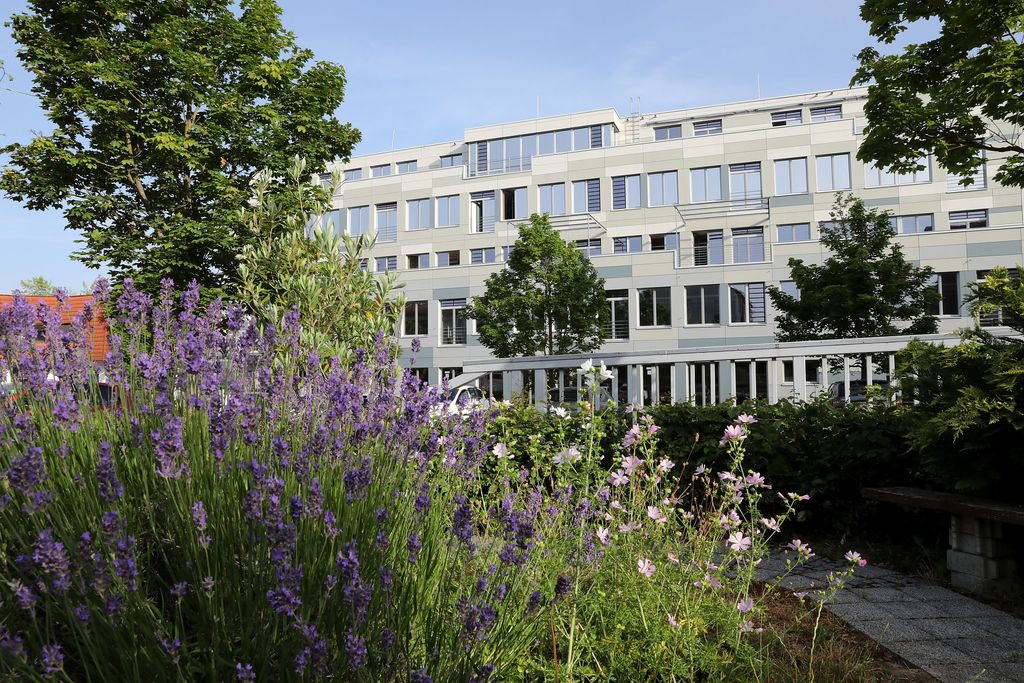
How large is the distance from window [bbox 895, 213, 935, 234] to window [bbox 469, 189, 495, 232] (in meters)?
19.2

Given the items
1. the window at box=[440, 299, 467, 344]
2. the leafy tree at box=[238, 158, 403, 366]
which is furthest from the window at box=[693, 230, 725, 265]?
the leafy tree at box=[238, 158, 403, 366]

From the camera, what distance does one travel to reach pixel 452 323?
3600cm

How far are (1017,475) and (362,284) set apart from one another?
4965mm

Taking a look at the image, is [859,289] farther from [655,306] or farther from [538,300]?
[655,306]

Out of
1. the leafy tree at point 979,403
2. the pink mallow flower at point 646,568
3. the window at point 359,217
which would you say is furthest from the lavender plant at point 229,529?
the window at point 359,217

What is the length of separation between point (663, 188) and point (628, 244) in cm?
309

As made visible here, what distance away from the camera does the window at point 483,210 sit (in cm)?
3828

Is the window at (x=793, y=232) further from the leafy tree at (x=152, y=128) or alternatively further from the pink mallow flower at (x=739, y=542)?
the pink mallow flower at (x=739, y=542)

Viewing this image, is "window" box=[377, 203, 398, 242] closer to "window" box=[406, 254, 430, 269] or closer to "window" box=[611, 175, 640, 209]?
"window" box=[406, 254, 430, 269]

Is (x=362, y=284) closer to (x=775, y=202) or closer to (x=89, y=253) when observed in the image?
(x=89, y=253)

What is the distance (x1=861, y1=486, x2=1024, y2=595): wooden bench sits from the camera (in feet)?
13.9

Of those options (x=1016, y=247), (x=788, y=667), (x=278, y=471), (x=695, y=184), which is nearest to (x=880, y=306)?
(x=1016, y=247)

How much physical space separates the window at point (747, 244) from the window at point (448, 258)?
14.6 m

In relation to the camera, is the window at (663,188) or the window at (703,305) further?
the window at (663,188)
